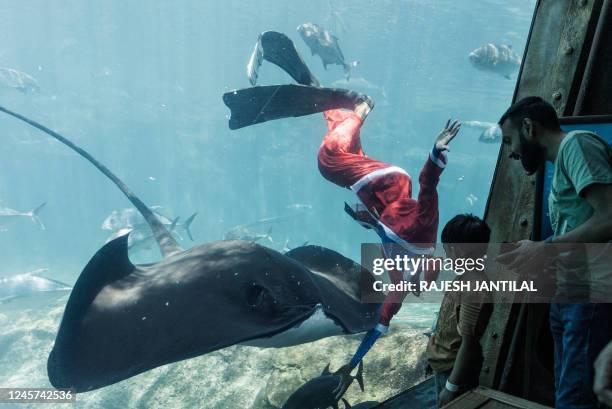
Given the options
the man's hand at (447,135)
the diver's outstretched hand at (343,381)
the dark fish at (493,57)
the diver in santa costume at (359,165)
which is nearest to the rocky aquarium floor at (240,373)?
the diver's outstretched hand at (343,381)

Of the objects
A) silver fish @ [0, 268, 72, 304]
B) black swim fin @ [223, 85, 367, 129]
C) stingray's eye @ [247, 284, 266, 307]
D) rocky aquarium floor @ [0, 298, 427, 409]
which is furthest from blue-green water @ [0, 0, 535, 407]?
stingray's eye @ [247, 284, 266, 307]

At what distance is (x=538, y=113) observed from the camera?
2232 millimetres

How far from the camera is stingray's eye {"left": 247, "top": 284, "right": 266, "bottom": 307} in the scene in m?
2.58

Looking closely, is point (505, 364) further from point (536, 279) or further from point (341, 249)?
point (341, 249)

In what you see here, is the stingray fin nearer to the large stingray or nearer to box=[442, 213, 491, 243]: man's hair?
the large stingray

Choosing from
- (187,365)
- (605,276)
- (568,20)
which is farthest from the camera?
(187,365)

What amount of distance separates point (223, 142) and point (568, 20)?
49938mm

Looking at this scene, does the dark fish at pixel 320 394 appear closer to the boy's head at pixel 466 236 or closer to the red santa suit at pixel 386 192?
the red santa suit at pixel 386 192

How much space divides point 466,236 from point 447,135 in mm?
1517

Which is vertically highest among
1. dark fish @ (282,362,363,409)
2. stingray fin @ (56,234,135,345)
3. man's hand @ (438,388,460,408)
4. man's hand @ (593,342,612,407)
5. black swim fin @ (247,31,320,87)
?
black swim fin @ (247,31,320,87)

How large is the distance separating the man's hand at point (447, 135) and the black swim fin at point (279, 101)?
67.1 inches

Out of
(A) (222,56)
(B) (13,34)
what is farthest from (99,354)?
(B) (13,34)

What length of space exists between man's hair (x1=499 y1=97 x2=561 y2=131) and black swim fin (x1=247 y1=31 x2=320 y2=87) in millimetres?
3150

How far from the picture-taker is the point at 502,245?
2.38 m
